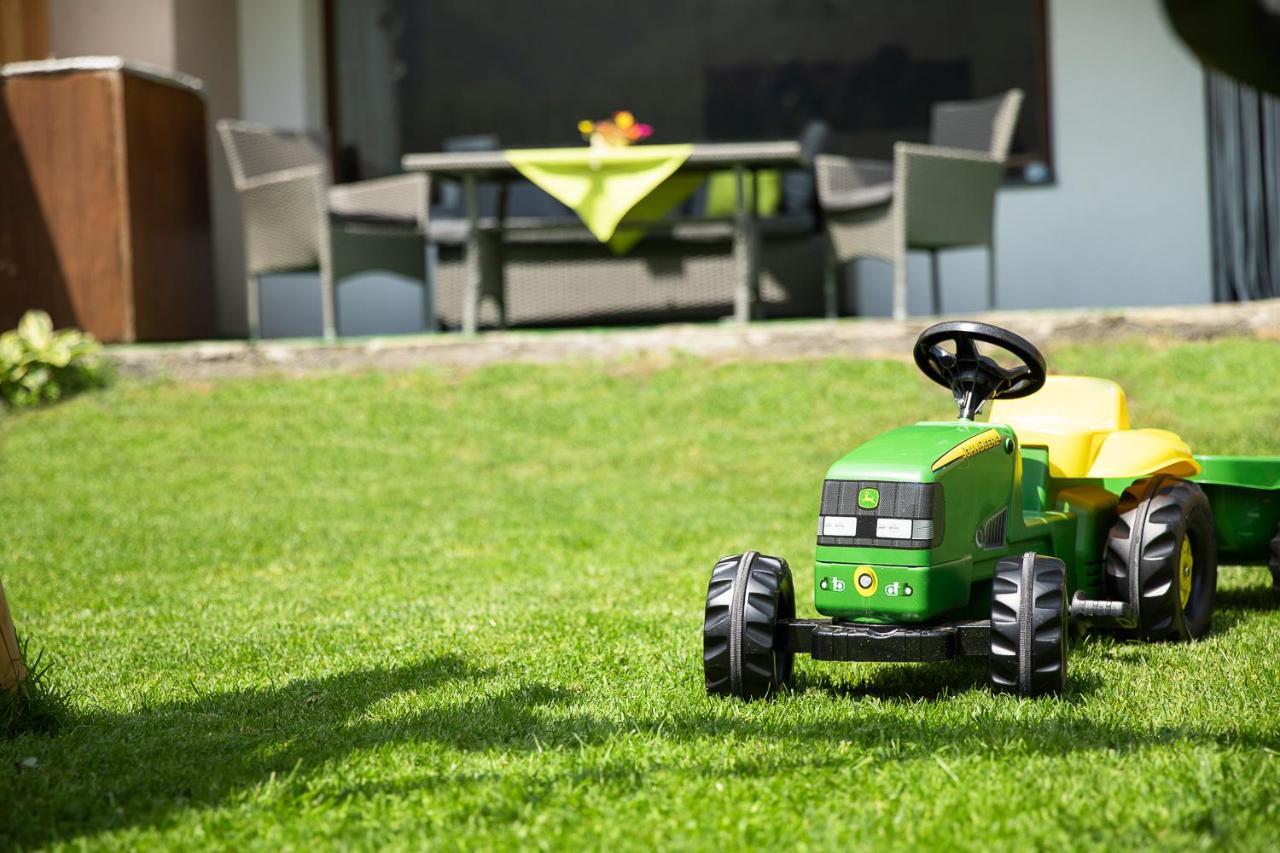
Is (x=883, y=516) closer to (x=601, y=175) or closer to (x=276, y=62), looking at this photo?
(x=601, y=175)

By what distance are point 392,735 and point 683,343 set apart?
17.6 feet

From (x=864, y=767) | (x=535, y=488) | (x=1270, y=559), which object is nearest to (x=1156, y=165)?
(x=535, y=488)

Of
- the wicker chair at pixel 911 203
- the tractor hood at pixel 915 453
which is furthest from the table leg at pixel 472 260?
the tractor hood at pixel 915 453

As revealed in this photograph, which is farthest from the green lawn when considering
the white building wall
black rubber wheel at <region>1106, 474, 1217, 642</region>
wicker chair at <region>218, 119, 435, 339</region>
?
the white building wall

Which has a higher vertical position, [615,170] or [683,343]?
[615,170]

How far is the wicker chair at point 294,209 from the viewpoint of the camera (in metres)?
8.27

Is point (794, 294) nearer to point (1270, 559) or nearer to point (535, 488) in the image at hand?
point (535, 488)

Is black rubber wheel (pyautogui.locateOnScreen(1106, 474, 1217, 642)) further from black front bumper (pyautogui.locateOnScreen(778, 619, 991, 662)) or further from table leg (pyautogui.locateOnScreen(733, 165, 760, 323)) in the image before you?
table leg (pyautogui.locateOnScreen(733, 165, 760, 323))

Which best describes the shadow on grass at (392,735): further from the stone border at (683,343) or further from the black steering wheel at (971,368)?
the stone border at (683,343)

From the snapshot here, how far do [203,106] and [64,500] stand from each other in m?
4.40

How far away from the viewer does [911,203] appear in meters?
7.92

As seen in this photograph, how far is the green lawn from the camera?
226cm

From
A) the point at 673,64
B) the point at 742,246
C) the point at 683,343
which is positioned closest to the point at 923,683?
the point at 683,343

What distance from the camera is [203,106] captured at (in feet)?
32.1
